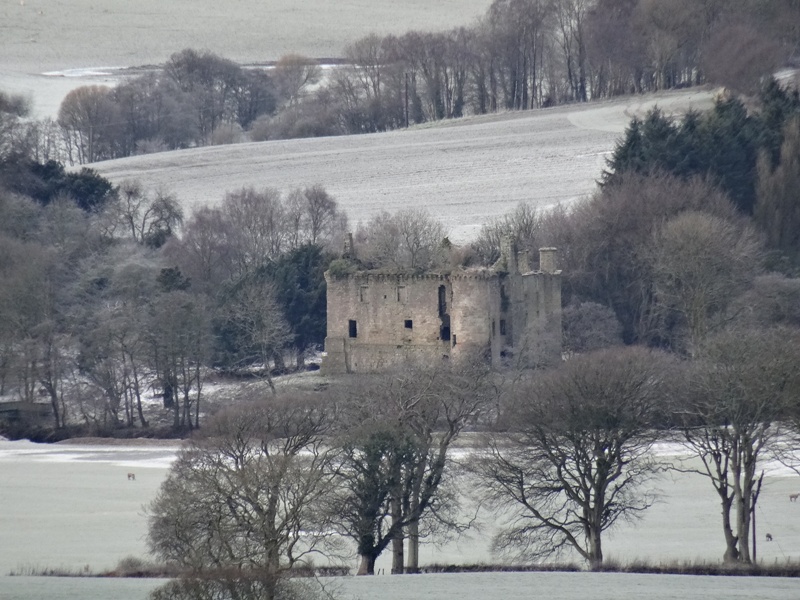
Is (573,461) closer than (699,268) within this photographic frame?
Yes

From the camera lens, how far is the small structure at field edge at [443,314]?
59.6 metres

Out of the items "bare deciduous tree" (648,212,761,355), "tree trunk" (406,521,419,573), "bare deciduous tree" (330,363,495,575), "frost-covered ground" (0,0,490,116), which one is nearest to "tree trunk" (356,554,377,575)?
"bare deciduous tree" (330,363,495,575)

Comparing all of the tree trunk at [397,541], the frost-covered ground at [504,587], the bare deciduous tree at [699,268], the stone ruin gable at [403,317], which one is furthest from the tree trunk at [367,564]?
the bare deciduous tree at [699,268]

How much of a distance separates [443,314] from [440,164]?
40.3 metres

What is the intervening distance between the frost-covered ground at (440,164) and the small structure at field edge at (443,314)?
20.3 m

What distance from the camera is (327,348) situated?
62312 millimetres

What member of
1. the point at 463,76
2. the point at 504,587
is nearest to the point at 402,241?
the point at 504,587

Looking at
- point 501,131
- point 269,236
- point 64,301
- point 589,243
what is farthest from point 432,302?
point 501,131

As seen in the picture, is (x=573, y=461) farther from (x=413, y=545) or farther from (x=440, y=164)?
(x=440, y=164)

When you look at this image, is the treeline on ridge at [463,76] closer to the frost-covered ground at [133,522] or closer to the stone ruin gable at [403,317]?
the stone ruin gable at [403,317]

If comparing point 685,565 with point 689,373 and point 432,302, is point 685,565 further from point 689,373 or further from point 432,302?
point 432,302

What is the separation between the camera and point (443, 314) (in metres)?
60.7

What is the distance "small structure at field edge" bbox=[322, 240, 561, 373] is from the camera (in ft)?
196

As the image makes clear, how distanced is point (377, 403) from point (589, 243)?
26219 millimetres
